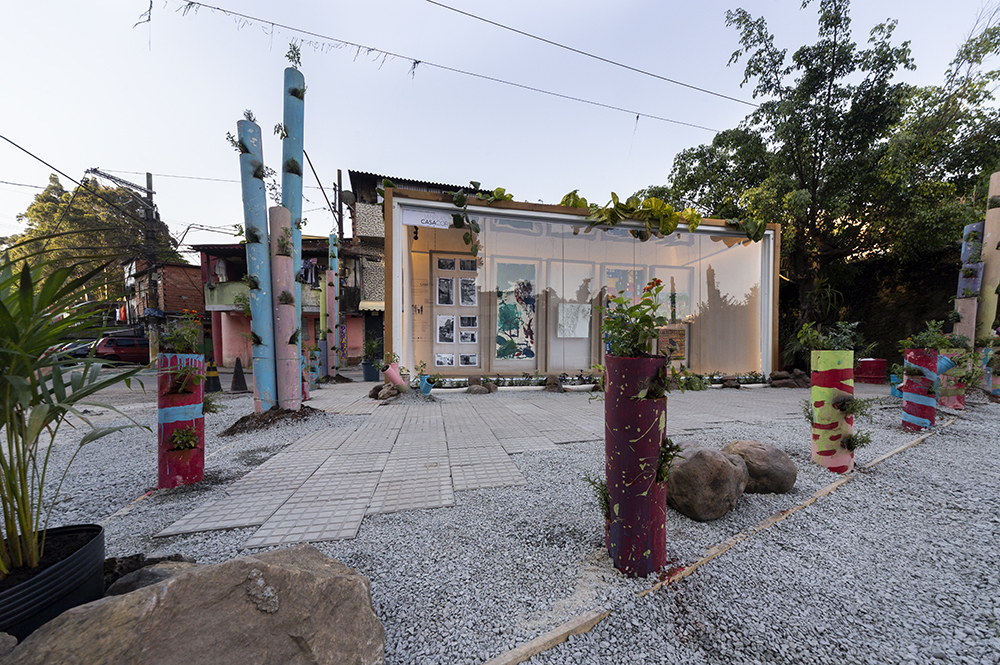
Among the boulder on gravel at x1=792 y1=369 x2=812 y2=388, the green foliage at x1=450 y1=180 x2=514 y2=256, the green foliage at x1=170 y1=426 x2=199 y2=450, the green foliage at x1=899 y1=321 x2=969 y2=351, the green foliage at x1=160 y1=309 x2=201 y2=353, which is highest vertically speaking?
the green foliage at x1=450 y1=180 x2=514 y2=256

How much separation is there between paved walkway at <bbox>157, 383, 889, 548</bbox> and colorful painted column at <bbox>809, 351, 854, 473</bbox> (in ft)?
5.00

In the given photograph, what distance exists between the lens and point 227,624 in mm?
1126

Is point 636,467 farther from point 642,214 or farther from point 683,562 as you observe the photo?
point 642,214

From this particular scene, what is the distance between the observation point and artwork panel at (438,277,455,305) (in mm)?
8595

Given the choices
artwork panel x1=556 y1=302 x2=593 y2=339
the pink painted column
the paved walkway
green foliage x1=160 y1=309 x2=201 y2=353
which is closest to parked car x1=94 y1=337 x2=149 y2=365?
the pink painted column

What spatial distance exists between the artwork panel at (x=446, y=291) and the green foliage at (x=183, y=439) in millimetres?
5951

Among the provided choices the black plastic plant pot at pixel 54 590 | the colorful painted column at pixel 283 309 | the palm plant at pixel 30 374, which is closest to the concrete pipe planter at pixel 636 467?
the palm plant at pixel 30 374

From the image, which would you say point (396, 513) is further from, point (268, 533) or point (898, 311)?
point (898, 311)

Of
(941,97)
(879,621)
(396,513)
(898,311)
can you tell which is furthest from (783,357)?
(396,513)

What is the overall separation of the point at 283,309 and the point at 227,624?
4.57m

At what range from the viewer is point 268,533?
2193 millimetres

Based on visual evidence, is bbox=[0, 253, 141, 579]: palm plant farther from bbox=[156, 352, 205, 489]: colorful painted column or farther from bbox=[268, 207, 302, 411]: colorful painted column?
bbox=[268, 207, 302, 411]: colorful painted column

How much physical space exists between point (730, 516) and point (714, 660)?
1.26 m

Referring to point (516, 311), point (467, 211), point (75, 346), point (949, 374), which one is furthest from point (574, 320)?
point (75, 346)
